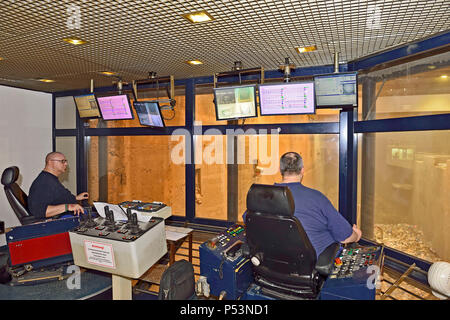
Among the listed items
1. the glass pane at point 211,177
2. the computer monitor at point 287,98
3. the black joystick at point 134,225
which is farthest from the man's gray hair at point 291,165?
the glass pane at point 211,177

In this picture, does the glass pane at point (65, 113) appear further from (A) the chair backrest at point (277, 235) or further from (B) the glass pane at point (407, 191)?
(B) the glass pane at point (407, 191)

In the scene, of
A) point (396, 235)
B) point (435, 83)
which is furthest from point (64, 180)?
point (435, 83)

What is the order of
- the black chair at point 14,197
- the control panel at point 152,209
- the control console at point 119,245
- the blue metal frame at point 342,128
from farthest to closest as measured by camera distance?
the black chair at point 14,197 < the control panel at point 152,209 < the blue metal frame at point 342,128 < the control console at point 119,245

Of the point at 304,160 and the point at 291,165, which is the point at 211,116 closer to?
the point at 304,160

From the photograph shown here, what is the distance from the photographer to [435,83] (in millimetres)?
2639

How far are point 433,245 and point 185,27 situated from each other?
9.89 feet

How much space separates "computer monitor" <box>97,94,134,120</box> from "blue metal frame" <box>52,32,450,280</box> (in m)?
0.64

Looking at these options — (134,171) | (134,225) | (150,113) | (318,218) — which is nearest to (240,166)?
(150,113)

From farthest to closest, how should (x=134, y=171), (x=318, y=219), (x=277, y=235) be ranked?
(x=134, y=171) < (x=318, y=219) < (x=277, y=235)

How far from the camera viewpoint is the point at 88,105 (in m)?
3.92

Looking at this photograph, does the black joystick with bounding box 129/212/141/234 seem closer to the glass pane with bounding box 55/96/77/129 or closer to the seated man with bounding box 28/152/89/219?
the seated man with bounding box 28/152/89/219

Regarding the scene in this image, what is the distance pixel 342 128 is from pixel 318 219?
152cm

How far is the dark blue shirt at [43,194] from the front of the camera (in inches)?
129

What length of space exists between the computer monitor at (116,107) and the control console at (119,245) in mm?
1736
